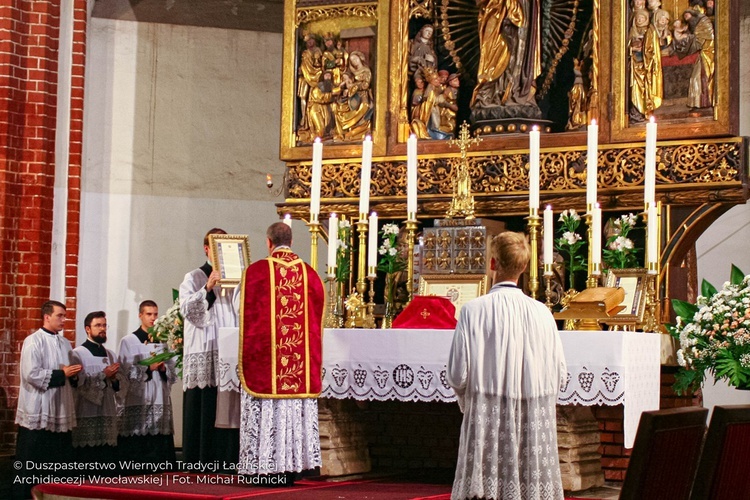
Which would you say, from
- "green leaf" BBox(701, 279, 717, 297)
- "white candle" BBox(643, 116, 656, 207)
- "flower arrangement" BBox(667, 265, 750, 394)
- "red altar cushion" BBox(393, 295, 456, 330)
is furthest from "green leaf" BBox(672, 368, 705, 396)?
"red altar cushion" BBox(393, 295, 456, 330)

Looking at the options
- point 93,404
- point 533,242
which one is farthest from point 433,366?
point 93,404

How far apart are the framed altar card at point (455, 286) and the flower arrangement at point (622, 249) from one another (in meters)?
0.92

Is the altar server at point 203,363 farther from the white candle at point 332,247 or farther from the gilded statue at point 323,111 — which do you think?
the gilded statue at point 323,111

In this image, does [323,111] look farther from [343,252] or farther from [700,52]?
[700,52]

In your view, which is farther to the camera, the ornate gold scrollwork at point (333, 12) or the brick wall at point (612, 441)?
the ornate gold scrollwork at point (333, 12)

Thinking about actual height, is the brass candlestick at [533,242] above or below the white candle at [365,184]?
below

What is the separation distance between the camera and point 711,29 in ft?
28.1

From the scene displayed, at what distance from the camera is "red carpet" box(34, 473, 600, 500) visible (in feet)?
22.5

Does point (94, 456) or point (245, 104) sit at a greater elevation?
point (245, 104)

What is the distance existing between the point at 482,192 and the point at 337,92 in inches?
60.8

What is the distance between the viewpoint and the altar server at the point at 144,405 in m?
10.5

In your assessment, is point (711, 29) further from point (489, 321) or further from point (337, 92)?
point (489, 321)

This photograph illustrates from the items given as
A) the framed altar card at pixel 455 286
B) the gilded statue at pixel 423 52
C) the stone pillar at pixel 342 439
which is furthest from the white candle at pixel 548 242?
the gilded statue at pixel 423 52

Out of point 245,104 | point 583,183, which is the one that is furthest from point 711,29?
point 245,104
